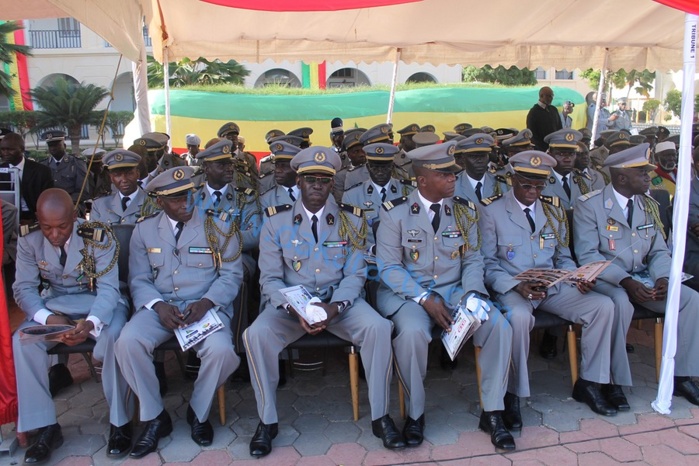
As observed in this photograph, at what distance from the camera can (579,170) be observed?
5.58 meters

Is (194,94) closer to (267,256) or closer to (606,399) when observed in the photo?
(267,256)

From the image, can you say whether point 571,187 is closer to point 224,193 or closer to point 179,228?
point 224,193

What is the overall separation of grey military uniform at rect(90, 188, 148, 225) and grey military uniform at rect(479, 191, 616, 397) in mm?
2733

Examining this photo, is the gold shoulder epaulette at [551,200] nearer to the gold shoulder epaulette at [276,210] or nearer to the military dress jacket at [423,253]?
the military dress jacket at [423,253]

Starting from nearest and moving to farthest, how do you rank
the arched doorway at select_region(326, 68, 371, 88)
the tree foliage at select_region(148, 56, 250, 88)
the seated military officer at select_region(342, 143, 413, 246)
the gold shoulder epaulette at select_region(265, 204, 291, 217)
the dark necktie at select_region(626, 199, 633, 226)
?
1. the gold shoulder epaulette at select_region(265, 204, 291, 217)
2. the dark necktie at select_region(626, 199, 633, 226)
3. the seated military officer at select_region(342, 143, 413, 246)
4. the tree foliage at select_region(148, 56, 250, 88)
5. the arched doorway at select_region(326, 68, 371, 88)

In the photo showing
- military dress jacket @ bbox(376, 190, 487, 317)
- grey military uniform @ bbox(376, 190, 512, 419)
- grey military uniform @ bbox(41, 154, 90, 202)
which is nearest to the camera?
grey military uniform @ bbox(376, 190, 512, 419)

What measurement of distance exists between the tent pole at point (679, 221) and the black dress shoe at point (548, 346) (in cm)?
86

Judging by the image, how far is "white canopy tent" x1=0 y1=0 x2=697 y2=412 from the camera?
195 inches

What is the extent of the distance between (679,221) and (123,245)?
3532mm

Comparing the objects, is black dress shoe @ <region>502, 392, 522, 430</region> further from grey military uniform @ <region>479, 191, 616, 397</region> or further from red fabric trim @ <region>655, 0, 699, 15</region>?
red fabric trim @ <region>655, 0, 699, 15</region>

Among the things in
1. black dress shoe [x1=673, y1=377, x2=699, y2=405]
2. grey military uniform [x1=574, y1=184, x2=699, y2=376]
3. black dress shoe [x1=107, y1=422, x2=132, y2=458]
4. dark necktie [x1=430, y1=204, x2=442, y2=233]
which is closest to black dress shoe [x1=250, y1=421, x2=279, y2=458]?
black dress shoe [x1=107, y1=422, x2=132, y2=458]

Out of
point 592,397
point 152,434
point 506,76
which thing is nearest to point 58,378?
point 152,434

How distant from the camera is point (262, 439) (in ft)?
10.2

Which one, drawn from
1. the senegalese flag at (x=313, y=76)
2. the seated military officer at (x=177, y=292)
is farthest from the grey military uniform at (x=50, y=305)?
the senegalese flag at (x=313, y=76)
